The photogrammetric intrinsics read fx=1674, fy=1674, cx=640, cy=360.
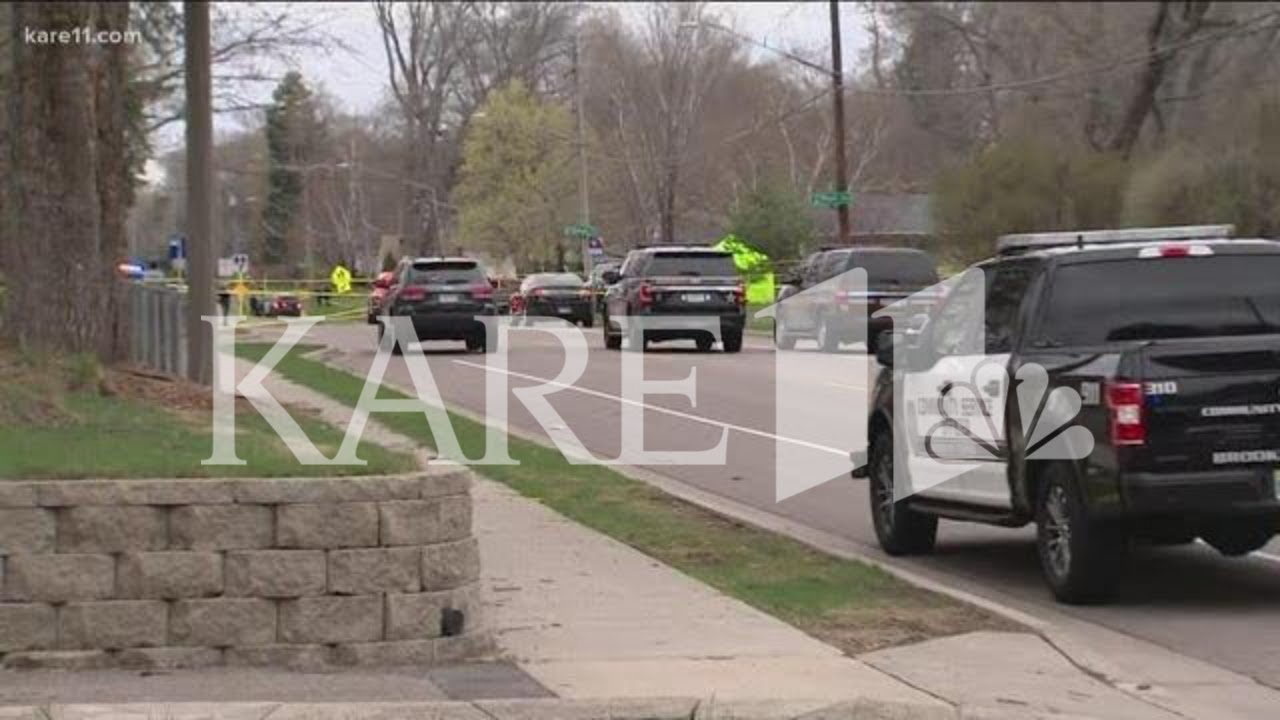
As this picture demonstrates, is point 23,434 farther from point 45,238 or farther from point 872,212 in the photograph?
point 872,212

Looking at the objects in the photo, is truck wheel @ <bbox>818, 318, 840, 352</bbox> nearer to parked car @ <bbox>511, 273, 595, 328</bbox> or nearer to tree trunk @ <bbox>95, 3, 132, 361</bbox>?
parked car @ <bbox>511, 273, 595, 328</bbox>

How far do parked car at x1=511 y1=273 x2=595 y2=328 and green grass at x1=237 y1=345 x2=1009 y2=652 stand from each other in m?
28.9

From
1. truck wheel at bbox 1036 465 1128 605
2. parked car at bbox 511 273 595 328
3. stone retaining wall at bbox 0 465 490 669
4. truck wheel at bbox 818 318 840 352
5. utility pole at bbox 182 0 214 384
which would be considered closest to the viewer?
stone retaining wall at bbox 0 465 490 669

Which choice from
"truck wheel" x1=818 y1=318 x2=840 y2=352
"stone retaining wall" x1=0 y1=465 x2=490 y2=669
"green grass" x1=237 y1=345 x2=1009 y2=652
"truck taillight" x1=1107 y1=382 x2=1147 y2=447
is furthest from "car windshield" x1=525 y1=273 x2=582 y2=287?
"stone retaining wall" x1=0 y1=465 x2=490 y2=669

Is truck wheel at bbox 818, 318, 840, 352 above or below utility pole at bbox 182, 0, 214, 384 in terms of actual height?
below

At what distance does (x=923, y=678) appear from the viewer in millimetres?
7398

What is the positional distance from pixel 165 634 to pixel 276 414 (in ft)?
35.3

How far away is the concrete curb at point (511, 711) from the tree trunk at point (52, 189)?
29.1 ft

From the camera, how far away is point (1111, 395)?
8711 mm

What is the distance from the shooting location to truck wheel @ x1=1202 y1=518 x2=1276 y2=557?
905 centimetres

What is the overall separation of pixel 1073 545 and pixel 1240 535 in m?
1.40

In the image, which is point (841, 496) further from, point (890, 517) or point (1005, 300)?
point (1005, 300)

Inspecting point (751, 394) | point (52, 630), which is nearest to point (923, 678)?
point (52, 630)

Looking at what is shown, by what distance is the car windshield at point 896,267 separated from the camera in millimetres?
32812
